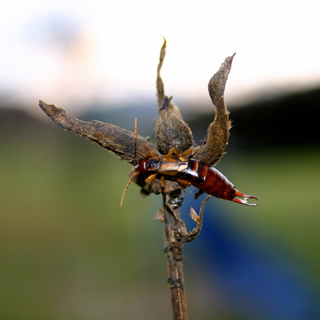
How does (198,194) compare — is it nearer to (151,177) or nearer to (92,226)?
(151,177)

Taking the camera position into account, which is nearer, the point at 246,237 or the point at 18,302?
the point at 18,302

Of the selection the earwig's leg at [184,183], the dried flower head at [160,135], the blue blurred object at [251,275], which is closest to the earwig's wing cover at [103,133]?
the dried flower head at [160,135]

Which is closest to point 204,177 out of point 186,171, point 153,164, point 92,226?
point 186,171

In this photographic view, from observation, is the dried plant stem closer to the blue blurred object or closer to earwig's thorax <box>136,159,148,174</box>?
earwig's thorax <box>136,159,148,174</box>

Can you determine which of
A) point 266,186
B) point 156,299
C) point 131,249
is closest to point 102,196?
point 131,249

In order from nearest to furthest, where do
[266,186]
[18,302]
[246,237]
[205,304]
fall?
[18,302] → [205,304] → [246,237] → [266,186]

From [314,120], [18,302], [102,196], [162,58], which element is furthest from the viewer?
[102,196]

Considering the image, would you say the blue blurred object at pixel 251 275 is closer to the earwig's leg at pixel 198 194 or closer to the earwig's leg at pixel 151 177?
the earwig's leg at pixel 198 194

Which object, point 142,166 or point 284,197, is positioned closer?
point 142,166

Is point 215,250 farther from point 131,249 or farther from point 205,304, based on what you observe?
point 131,249
